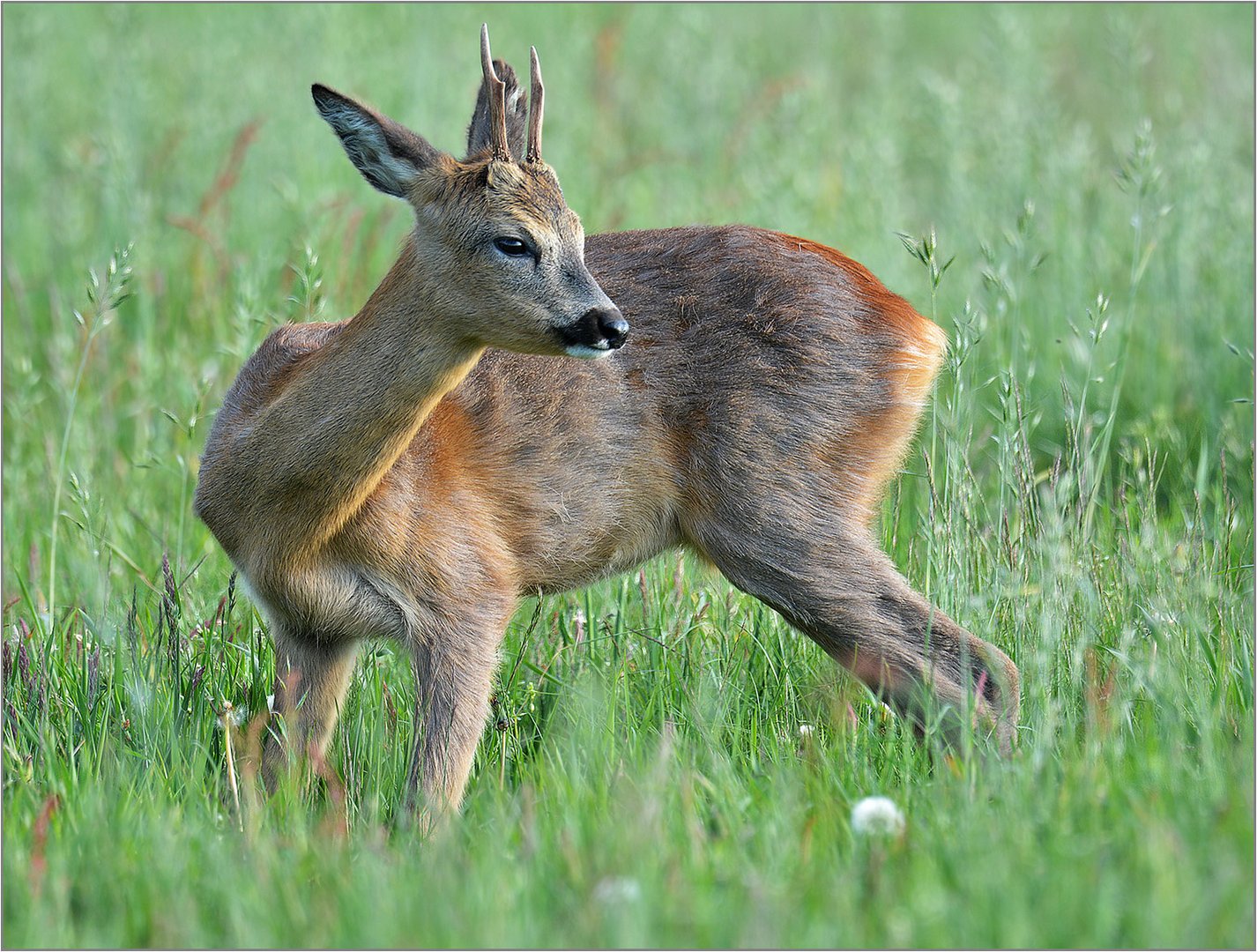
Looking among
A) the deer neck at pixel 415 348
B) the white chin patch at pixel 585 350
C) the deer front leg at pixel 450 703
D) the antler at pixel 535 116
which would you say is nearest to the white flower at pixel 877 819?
the deer front leg at pixel 450 703

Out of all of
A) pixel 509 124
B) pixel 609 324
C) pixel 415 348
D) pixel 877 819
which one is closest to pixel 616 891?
pixel 877 819

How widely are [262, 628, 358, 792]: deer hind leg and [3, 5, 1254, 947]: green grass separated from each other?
0.09m

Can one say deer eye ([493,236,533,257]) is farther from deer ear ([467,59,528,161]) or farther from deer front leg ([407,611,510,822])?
deer front leg ([407,611,510,822])

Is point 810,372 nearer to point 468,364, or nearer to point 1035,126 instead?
point 468,364

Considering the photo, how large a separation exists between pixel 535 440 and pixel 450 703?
0.76 meters

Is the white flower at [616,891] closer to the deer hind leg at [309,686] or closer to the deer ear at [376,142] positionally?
the deer hind leg at [309,686]

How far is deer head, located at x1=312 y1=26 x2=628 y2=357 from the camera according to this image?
3348mm

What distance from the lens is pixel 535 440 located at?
392cm

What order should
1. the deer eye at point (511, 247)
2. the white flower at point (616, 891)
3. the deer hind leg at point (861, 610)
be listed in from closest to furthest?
1. the white flower at point (616, 891)
2. the deer eye at point (511, 247)
3. the deer hind leg at point (861, 610)

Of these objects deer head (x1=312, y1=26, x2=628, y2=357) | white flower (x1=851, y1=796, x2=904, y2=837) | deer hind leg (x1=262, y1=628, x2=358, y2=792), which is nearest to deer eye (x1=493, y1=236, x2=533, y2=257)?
deer head (x1=312, y1=26, x2=628, y2=357)

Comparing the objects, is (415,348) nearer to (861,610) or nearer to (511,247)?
(511,247)

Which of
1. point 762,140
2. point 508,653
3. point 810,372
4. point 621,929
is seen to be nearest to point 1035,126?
point 762,140

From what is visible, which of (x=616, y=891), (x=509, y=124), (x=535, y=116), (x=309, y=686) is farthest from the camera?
(x=309, y=686)

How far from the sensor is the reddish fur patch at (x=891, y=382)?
3932 mm
